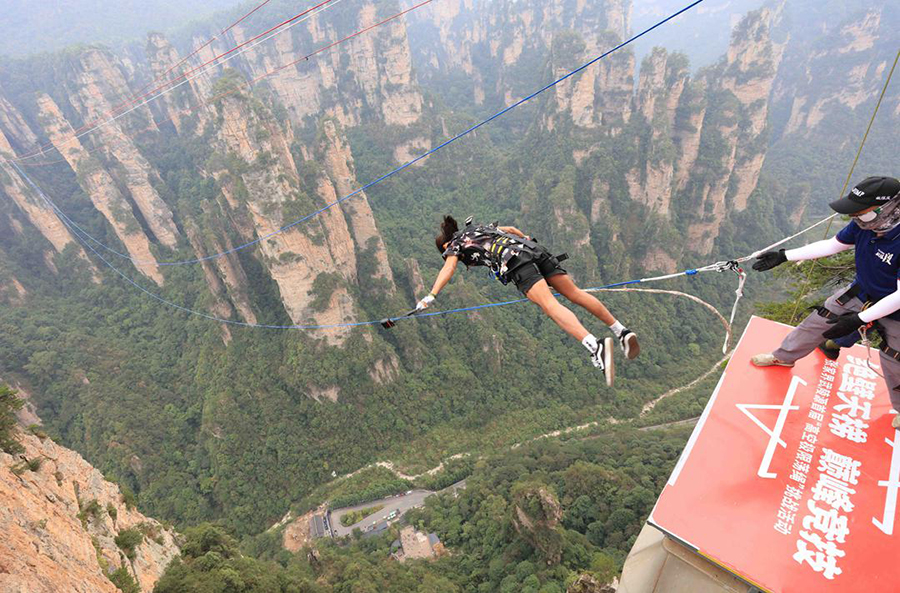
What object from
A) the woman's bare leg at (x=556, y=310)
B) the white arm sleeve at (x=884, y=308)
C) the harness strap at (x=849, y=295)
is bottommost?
the harness strap at (x=849, y=295)

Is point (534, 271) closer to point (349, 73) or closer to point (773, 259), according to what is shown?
point (773, 259)

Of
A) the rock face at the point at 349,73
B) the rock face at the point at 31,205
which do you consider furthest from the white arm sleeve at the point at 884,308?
the rock face at the point at 349,73

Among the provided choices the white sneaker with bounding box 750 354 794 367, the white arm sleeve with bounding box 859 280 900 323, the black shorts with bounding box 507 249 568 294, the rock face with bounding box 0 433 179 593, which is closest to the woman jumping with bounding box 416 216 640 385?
the black shorts with bounding box 507 249 568 294

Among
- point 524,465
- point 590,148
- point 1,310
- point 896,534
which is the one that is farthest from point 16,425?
point 590,148

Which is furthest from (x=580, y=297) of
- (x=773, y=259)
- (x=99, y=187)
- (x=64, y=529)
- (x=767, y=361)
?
(x=99, y=187)

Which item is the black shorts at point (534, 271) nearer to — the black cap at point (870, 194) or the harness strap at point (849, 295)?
the black cap at point (870, 194)

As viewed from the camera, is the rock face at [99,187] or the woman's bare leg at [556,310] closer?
the woman's bare leg at [556,310]

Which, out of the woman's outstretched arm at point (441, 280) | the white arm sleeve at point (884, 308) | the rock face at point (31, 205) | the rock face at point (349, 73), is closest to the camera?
the white arm sleeve at point (884, 308)
